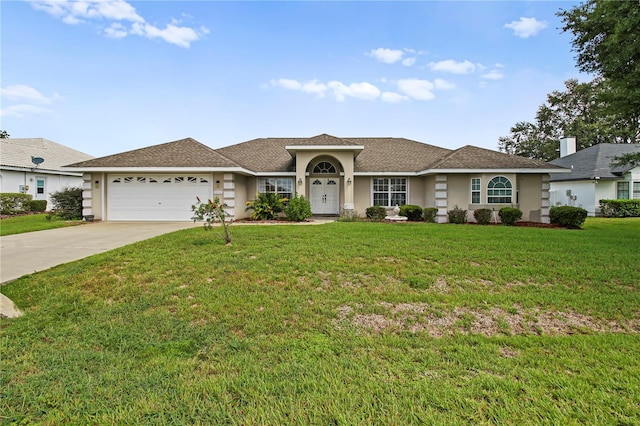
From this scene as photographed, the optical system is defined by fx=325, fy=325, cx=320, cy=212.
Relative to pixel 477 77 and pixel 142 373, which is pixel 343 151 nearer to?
pixel 477 77

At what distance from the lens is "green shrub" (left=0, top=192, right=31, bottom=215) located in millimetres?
19844

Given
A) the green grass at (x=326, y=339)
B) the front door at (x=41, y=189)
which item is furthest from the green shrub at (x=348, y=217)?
the front door at (x=41, y=189)

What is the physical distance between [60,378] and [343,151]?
604 inches

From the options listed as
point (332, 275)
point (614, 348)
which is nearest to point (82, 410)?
point (332, 275)

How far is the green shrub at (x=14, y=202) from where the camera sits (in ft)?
65.1

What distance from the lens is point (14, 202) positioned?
804 inches

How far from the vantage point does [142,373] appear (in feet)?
10.8

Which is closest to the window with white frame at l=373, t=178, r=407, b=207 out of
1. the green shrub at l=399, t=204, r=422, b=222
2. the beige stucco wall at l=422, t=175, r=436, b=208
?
Answer: the beige stucco wall at l=422, t=175, r=436, b=208

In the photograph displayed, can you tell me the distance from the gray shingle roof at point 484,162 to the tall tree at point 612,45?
4.19 meters

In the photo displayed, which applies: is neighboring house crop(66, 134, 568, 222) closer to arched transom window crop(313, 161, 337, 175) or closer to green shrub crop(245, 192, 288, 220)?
arched transom window crop(313, 161, 337, 175)

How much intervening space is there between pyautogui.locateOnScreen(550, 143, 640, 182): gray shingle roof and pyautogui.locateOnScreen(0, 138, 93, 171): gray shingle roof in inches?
1481

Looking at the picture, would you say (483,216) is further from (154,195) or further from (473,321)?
(154,195)

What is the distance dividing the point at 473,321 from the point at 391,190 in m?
14.4

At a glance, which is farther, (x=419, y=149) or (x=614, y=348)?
(x=419, y=149)
